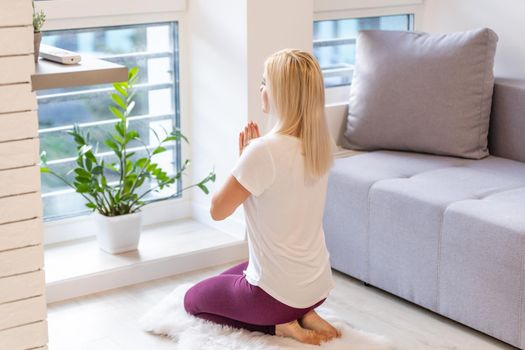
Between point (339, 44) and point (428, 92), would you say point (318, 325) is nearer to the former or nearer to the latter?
point (428, 92)

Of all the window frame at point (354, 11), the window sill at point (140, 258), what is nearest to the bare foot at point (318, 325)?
the window sill at point (140, 258)

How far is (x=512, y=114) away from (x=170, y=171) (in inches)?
59.2

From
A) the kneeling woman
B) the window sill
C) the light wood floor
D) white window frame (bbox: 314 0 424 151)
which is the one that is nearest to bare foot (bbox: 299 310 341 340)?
the kneeling woman

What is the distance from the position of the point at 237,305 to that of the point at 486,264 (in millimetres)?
819

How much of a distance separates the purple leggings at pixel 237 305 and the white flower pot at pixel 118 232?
0.62 metres

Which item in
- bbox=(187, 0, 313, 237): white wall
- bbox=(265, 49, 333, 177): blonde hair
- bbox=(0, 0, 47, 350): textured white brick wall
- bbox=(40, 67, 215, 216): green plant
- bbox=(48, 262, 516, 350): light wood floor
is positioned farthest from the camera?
bbox=(187, 0, 313, 237): white wall

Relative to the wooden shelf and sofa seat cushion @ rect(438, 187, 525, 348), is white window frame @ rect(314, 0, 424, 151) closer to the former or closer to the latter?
sofa seat cushion @ rect(438, 187, 525, 348)

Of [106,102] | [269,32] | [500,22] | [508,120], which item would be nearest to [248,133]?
[269,32]

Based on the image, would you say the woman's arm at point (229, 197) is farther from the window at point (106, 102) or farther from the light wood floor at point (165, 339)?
the window at point (106, 102)

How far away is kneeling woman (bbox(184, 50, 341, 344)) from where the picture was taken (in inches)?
106

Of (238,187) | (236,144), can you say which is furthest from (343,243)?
(238,187)

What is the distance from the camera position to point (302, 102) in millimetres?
2680

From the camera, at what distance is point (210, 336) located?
2.86 meters

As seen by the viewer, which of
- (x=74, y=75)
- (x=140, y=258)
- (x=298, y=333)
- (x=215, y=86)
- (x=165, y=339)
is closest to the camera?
(x=74, y=75)
